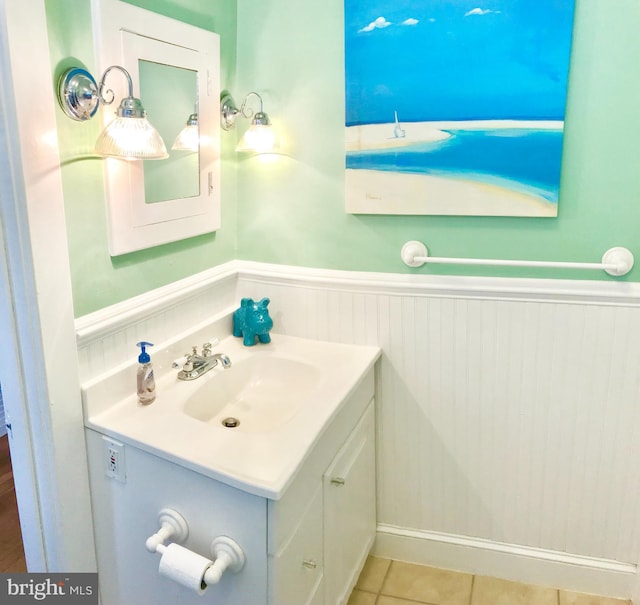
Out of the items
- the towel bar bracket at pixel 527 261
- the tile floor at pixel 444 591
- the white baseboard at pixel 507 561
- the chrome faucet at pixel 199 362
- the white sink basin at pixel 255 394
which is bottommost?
the tile floor at pixel 444 591

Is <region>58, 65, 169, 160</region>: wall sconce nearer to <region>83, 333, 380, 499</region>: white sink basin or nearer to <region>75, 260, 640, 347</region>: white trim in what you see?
<region>75, 260, 640, 347</region>: white trim

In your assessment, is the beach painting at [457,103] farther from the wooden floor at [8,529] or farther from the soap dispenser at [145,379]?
the wooden floor at [8,529]

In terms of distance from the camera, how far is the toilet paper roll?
4.10 feet

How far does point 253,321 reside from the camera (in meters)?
1.96

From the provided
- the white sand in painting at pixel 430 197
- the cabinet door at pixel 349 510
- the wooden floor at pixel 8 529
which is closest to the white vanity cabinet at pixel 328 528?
the cabinet door at pixel 349 510

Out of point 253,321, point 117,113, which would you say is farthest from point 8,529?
point 117,113

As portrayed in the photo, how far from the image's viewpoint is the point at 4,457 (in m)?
2.65

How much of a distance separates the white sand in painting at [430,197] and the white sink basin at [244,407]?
480 mm

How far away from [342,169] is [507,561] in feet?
4.69

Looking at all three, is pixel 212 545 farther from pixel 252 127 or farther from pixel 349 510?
pixel 252 127

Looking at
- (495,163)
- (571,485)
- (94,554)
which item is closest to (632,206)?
(495,163)

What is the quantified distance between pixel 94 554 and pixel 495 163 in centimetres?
156

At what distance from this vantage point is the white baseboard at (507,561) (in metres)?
1.95

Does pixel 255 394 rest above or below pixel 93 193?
below
